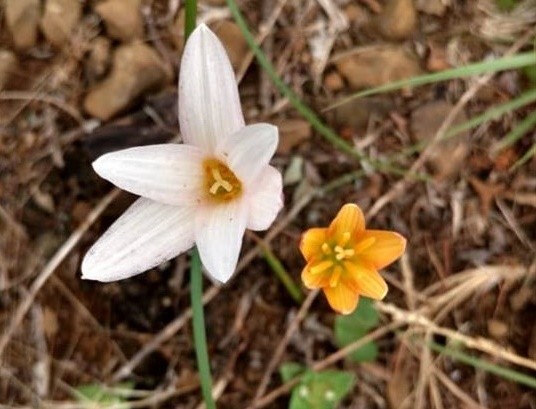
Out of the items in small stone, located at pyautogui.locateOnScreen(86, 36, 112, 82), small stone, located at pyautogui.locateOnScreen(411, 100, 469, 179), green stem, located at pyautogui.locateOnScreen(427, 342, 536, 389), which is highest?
small stone, located at pyautogui.locateOnScreen(86, 36, 112, 82)

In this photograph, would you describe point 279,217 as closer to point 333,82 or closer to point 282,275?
point 282,275

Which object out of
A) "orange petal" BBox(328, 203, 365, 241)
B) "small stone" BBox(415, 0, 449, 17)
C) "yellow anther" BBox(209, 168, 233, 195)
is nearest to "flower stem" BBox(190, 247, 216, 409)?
"yellow anther" BBox(209, 168, 233, 195)

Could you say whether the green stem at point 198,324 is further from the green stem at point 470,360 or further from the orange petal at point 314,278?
the green stem at point 470,360

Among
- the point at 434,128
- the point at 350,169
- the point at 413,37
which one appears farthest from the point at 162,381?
the point at 413,37

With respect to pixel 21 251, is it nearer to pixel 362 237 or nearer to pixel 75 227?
pixel 75 227

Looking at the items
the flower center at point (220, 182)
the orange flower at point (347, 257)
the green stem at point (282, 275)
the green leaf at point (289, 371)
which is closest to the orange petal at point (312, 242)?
the orange flower at point (347, 257)

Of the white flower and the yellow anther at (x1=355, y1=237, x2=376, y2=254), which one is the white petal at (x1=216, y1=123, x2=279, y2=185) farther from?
the yellow anther at (x1=355, y1=237, x2=376, y2=254)
